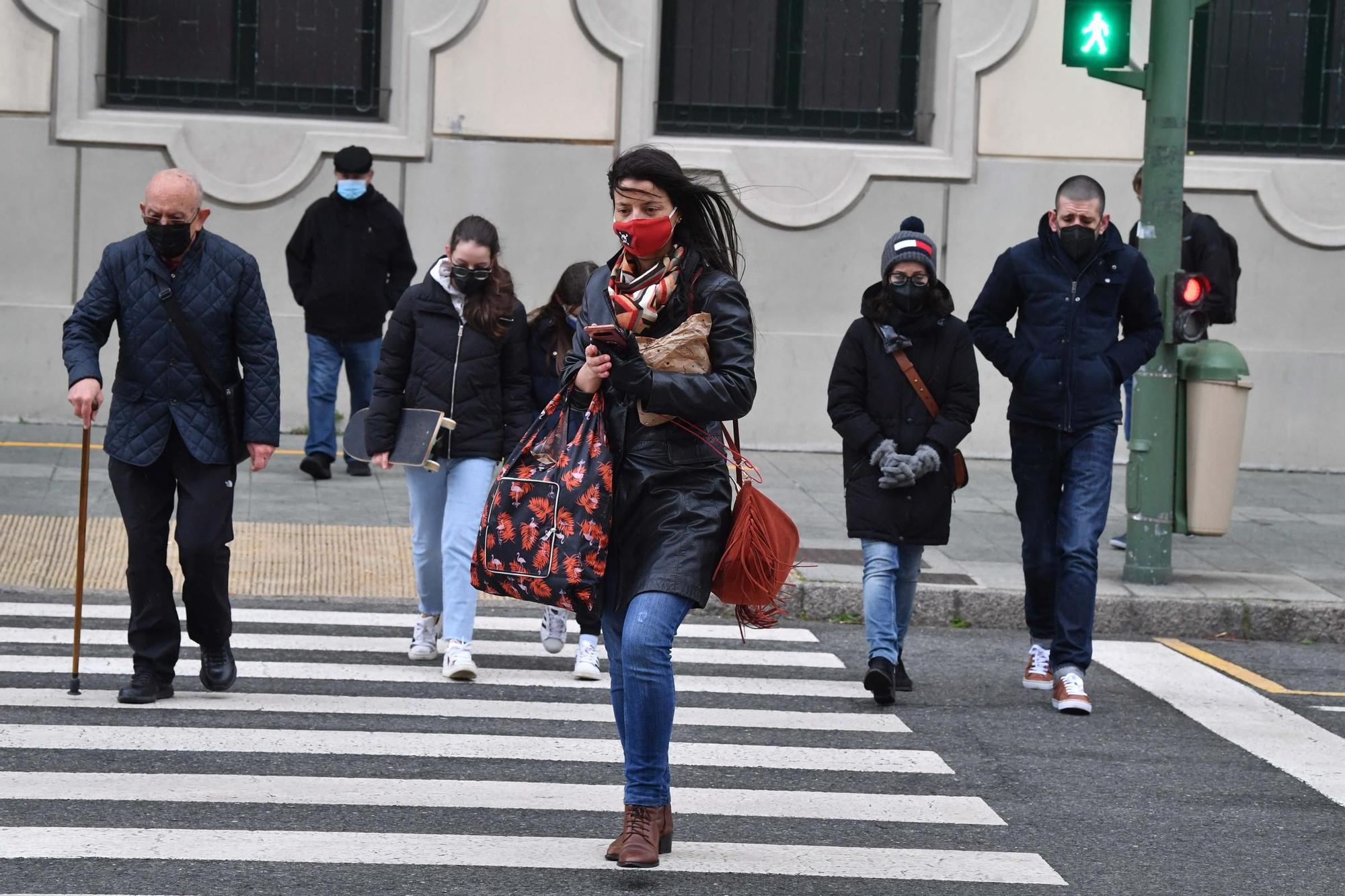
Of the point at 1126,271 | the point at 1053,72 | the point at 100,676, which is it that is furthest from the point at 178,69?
the point at 1126,271

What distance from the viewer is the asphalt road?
16.8 feet

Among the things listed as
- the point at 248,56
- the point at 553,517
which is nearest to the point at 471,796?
the point at 553,517

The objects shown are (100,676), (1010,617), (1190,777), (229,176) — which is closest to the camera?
(1190,777)

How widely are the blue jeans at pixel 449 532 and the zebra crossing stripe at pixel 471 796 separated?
Result: 1697mm

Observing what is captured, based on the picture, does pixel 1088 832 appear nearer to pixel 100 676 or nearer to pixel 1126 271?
pixel 1126 271

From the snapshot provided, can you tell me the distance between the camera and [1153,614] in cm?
948

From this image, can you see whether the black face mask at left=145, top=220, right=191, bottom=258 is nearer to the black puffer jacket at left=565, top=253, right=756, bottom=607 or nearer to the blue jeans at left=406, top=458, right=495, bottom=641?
the blue jeans at left=406, top=458, right=495, bottom=641

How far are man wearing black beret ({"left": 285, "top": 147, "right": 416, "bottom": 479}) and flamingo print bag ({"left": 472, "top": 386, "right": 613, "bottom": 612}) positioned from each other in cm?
704

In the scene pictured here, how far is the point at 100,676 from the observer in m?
7.35

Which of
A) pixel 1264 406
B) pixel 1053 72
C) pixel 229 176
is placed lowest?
pixel 1264 406

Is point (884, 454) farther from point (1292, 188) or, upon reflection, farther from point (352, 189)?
point (1292, 188)

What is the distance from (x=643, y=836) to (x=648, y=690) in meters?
0.40

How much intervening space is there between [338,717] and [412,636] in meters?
1.33

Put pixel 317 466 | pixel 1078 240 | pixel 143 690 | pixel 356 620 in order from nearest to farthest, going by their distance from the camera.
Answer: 1. pixel 143 690
2. pixel 1078 240
3. pixel 356 620
4. pixel 317 466
